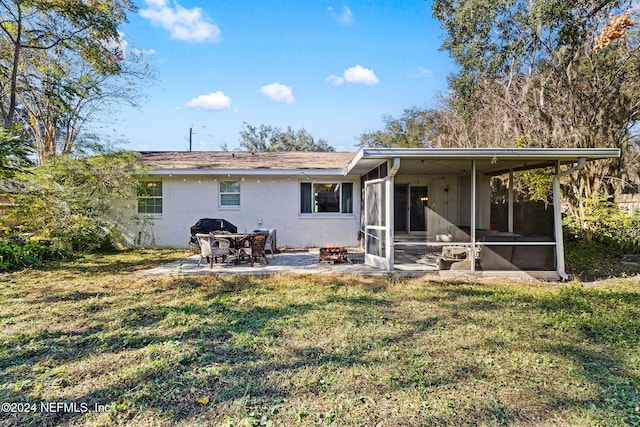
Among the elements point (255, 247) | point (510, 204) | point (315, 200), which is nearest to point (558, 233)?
point (510, 204)

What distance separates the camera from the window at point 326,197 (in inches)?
463

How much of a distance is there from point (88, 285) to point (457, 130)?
18.9 meters

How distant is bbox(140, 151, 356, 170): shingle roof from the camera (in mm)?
11469

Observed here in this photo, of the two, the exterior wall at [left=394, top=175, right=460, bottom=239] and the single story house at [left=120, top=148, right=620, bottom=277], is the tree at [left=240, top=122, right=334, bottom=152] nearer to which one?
the single story house at [left=120, top=148, right=620, bottom=277]

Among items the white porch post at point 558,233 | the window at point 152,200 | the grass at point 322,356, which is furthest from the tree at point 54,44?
the white porch post at point 558,233

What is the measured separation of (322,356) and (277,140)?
105 feet

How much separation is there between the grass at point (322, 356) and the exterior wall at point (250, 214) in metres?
5.60

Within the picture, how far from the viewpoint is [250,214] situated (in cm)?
1168

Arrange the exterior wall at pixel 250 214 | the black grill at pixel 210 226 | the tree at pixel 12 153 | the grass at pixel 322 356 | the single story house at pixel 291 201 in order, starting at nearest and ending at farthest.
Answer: the grass at pixel 322 356 < the tree at pixel 12 153 < the black grill at pixel 210 226 < the single story house at pixel 291 201 < the exterior wall at pixel 250 214

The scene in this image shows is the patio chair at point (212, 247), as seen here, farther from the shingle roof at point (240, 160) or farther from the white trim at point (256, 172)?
the shingle roof at point (240, 160)

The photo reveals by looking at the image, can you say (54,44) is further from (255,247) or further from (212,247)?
(255,247)

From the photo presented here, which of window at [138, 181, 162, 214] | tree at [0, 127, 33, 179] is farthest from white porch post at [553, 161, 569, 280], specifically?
window at [138, 181, 162, 214]

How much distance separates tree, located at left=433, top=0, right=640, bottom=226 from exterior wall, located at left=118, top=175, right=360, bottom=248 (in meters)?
6.03

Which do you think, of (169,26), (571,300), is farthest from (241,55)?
(571,300)
